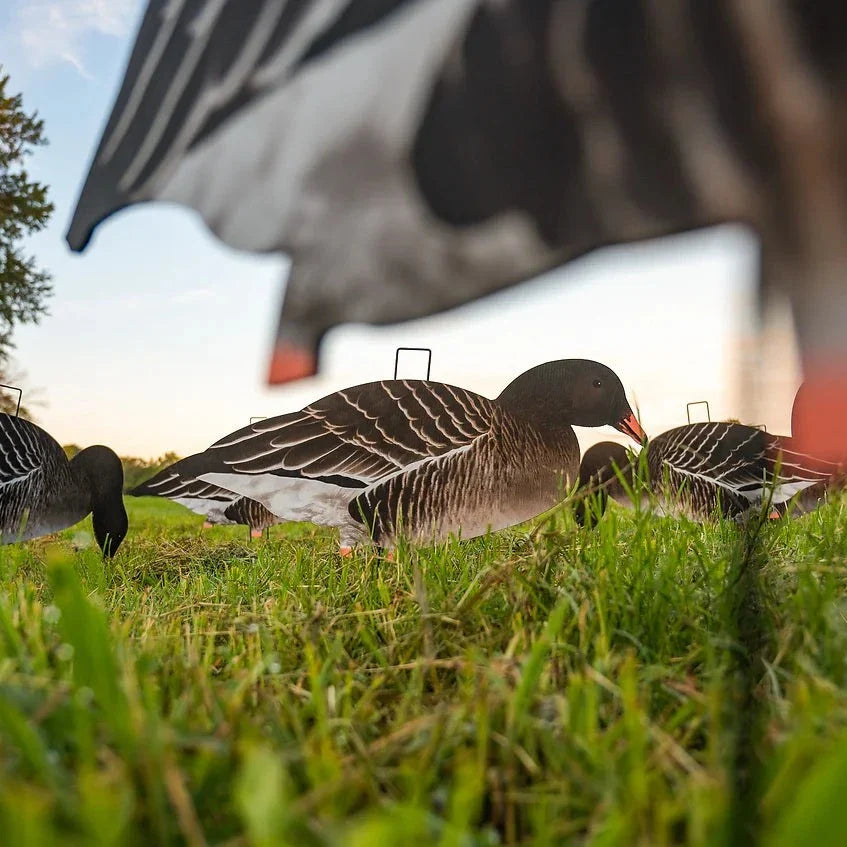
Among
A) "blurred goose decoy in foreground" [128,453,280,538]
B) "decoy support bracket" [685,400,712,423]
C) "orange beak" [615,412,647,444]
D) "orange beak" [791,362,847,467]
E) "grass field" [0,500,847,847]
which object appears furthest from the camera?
"blurred goose decoy in foreground" [128,453,280,538]

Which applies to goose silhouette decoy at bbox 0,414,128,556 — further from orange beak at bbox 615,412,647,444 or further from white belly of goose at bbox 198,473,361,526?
orange beak at bbox 615,412,647,444

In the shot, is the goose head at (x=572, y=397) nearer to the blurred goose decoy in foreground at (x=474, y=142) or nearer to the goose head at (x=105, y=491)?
the blurred goose decoy in foreground at (x=474, y=142)

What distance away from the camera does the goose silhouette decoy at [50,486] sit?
62.6 inches

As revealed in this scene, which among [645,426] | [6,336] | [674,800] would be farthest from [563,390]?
[6,336]

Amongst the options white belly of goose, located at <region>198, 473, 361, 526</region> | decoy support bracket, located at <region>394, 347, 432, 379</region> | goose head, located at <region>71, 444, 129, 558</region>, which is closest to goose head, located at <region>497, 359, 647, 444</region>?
decoy support bracket, located at <region>394, 347, 432, 379</region>

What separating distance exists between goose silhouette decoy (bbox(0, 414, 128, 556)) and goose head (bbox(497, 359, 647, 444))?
0.93 metres

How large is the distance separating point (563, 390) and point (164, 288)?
0.94 meters

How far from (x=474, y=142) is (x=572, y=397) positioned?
531mm

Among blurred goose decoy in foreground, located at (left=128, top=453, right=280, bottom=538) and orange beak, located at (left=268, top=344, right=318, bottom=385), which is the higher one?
orange beak, located at (left=268, top=344, right=318, bottom=385)

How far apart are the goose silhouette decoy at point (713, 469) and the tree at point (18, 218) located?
1.37 metres

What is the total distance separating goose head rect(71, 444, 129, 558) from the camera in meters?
1.56

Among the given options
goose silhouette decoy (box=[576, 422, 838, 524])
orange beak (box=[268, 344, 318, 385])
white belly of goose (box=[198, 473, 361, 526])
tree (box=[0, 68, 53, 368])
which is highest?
tree (box=[0, 68, 53, 368])

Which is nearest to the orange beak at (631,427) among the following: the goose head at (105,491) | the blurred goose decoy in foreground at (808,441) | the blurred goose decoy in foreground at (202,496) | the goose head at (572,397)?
the goose head at (572,397)

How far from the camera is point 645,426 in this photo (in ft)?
4.52
